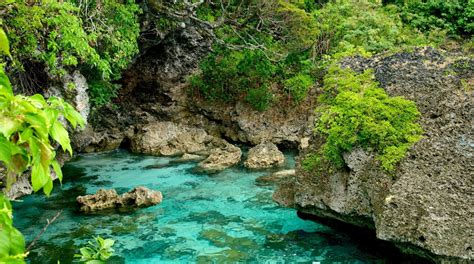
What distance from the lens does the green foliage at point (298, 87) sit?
1773 cm

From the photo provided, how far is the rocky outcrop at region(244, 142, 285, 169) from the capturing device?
14.0 metres

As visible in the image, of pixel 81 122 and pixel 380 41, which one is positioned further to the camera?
pixel 380 41

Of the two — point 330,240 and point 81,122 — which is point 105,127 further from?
point 81,122

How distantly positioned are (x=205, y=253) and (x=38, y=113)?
20.9 feet

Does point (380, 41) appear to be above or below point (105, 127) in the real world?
above

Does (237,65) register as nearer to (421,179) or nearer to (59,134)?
(421,179)

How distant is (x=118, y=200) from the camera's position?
33.9 ft

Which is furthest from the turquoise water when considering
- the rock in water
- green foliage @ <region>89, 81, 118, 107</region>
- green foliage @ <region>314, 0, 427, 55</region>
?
green foliage @ <region>314, 0, 427, 55</region>

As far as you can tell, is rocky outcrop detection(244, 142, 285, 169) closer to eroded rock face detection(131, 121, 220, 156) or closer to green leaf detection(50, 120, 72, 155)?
eroded rock face detection(131, 121, 220, 156)

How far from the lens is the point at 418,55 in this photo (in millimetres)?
7465

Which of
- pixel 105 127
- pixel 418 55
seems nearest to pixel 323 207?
pixel 418 55

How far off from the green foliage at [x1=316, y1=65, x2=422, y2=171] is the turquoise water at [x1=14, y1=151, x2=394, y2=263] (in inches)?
70.2

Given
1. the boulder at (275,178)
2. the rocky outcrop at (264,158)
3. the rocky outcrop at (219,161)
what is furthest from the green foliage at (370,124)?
the rocky outcrop at (219,161)

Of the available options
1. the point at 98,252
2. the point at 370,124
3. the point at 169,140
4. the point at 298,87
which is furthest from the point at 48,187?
the point at 298,87
